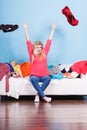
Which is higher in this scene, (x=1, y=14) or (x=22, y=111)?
(x=1, y=14)

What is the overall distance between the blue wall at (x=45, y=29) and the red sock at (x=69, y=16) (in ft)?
0.29

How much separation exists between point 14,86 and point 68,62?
1187 mm

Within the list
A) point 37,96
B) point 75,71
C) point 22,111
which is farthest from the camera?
point 75,71

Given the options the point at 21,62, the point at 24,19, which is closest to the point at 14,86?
the point at 21,62

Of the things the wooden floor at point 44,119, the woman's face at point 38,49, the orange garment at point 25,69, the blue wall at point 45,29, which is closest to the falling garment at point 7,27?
the blue wall at point 45,29

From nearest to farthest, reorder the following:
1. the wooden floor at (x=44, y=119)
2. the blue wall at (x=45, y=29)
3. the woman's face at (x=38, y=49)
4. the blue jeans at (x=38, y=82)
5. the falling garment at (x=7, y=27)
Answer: the wooden floor at (x=44, y=119), the blue jeans at (x=38, y=82), the woman's face at (x=38, y=49), the falling garment at (x=7, y=27), the blue wall at (x=45, y=29)

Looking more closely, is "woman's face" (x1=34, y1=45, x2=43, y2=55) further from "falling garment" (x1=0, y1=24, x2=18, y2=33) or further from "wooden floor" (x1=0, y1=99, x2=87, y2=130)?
"wooden floor" (x1=0, y1=99, x2=87, y2=130)

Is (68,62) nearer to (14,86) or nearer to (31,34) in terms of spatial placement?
(31,34)

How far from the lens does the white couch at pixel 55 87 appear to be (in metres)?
4.48

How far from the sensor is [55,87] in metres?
4.48

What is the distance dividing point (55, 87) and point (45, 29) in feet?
4.10

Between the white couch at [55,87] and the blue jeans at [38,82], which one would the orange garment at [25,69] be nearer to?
the white couch at [55,87]

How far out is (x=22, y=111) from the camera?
3.41 meters

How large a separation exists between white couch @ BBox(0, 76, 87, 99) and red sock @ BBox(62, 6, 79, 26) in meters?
1.13
